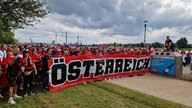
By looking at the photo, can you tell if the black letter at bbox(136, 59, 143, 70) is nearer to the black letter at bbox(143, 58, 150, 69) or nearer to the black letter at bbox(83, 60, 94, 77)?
the black letter at bbox(143, 58, 150, 69)

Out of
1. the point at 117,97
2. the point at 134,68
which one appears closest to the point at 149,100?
the point at 117,97

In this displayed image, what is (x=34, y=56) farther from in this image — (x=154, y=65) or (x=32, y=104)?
(x=154, y=65)

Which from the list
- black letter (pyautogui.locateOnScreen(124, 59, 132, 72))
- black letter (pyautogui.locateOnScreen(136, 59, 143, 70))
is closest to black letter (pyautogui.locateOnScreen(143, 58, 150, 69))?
black letter (pyautogui.locateOnScreen(136, 59, 143, 70))

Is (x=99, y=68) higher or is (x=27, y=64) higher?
(x=27, y=64)

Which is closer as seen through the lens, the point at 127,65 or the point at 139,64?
the point at 127,65

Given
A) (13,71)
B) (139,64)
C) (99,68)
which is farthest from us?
(139,64)

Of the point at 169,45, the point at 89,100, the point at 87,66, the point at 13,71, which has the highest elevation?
the point at 169,45

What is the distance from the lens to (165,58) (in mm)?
15234

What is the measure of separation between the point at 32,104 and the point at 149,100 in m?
4.33

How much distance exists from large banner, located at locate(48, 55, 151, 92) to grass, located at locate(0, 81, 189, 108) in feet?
2.26

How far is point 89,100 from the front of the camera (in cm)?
779

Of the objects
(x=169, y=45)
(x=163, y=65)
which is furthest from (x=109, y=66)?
(x=169, y=45)

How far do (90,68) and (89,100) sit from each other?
3.79 metres

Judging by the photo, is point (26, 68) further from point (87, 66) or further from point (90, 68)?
point (90, 68)
